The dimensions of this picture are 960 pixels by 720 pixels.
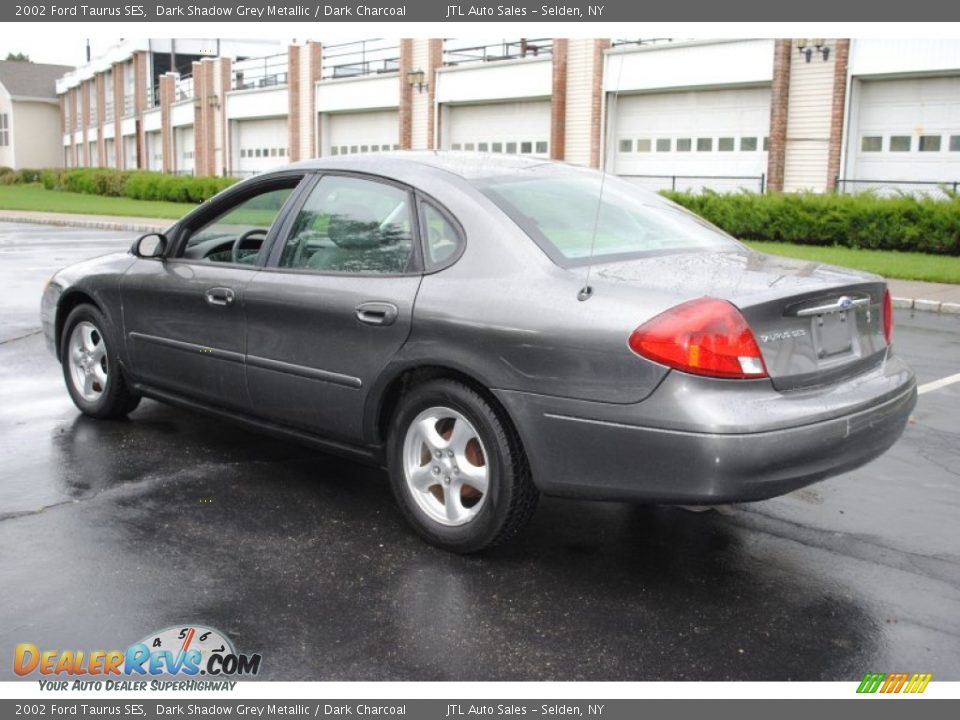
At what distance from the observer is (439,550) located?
4.44 metres

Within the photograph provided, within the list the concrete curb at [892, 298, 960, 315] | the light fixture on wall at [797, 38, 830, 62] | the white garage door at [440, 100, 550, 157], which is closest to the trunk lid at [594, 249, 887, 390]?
the concrete curb at [892, 298, 960, 315]

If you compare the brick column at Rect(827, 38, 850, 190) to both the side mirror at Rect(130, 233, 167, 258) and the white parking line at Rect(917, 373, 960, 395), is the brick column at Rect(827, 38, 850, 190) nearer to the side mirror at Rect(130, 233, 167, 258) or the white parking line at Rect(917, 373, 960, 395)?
the white parking line at Rect(917, 373, 960, 395)

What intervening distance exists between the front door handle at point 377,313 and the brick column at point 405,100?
3238cm

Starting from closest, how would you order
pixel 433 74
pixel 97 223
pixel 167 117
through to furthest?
pixel 97 223 < pixel 433 74 < pixel 167 117

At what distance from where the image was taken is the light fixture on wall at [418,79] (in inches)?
1396

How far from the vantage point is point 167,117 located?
56406 mm

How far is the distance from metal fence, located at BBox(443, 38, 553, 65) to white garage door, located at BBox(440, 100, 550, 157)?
5.06 feet

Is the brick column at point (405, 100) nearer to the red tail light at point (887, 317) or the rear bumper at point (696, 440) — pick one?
the red tail light at point (887, 317)

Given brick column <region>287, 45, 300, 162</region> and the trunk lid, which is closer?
the trunk lid

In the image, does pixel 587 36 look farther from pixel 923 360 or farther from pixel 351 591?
pixel 351 591

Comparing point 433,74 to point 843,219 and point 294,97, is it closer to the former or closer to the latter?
point 294,97

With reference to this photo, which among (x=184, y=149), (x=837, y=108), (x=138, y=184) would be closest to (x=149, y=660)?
(x=837, y=108)

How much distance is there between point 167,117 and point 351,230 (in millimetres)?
55455

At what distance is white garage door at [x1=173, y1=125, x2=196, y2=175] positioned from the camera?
53844 mm
